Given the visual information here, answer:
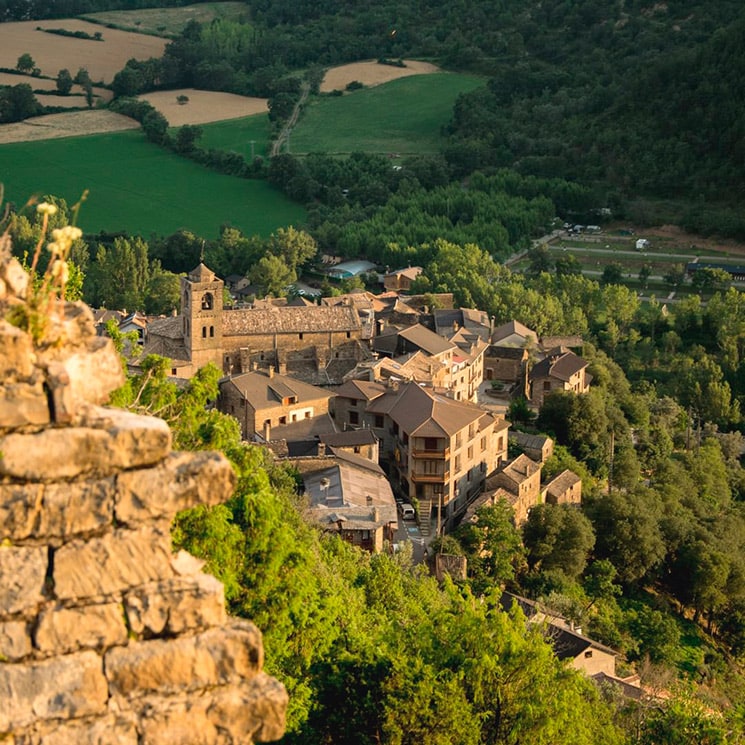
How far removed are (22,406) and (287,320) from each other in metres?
46.0

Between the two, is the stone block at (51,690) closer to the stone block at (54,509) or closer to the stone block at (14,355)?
the stone block at (54,509)

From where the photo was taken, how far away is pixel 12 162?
102062 millimetres

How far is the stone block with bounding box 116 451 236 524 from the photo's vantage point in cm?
663

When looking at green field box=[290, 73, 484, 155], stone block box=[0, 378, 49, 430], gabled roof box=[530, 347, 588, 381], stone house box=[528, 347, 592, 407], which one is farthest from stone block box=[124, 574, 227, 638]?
green field box=[290, 73, 484, 155]

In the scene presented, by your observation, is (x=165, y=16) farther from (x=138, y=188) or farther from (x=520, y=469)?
(x=520, y=469)

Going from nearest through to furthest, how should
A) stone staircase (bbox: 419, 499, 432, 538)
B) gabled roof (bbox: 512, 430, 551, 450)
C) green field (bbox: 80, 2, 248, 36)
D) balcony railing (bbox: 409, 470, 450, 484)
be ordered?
1. stone staircase (bbox: 419, 499, 432, 538)
2. balcony railing (bbox: 409, 470, 450, 484)
3. gabled roof (bbox: 512, 430, 551, 450)
4. green field (bbox: 80, 2, 248, 36)

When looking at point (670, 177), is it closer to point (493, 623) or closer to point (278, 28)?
point (278, 28)

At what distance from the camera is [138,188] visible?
101m

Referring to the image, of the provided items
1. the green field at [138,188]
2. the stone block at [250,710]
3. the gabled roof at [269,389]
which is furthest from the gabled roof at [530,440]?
the green field at [138,188]

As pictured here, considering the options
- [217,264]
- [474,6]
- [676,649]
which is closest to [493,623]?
[676,649]

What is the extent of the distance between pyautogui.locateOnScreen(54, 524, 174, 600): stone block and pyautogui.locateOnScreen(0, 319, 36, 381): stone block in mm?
885

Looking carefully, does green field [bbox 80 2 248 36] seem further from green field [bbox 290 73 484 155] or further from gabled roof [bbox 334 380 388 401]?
gabled roof [bbox 334 380 388 401]

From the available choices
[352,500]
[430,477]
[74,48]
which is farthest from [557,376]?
[74,48]

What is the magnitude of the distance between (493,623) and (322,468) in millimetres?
20696
